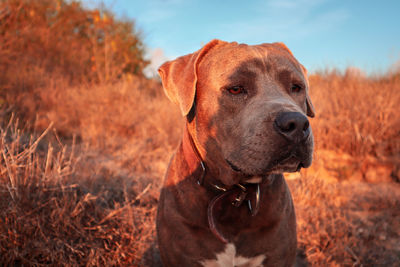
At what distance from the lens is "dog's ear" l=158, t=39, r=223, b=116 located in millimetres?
1954

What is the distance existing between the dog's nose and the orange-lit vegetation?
1.88 metres

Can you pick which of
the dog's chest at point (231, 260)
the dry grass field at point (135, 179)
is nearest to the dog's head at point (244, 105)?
the dog's chest at point (231, 260)

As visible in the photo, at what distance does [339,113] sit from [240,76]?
4.54 meters

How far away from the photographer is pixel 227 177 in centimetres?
190

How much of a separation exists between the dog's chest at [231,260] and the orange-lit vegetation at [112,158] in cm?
101

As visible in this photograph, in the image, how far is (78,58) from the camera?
32.7 feet

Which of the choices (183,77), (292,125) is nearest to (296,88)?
(292,125)

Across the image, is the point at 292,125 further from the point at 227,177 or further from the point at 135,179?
the point at 135,179

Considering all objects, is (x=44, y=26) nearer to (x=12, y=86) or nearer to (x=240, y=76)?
(x=12, y=86)

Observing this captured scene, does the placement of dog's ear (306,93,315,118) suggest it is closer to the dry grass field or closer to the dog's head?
the dog's head

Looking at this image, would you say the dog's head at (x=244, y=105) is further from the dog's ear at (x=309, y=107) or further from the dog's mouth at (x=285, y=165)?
the dog's ear at (x=309, y=107)

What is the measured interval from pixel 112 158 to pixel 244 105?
12.9ft

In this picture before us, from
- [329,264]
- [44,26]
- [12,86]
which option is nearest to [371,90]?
[329,264]

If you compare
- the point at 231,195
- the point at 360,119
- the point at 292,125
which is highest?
the point at 292,125
